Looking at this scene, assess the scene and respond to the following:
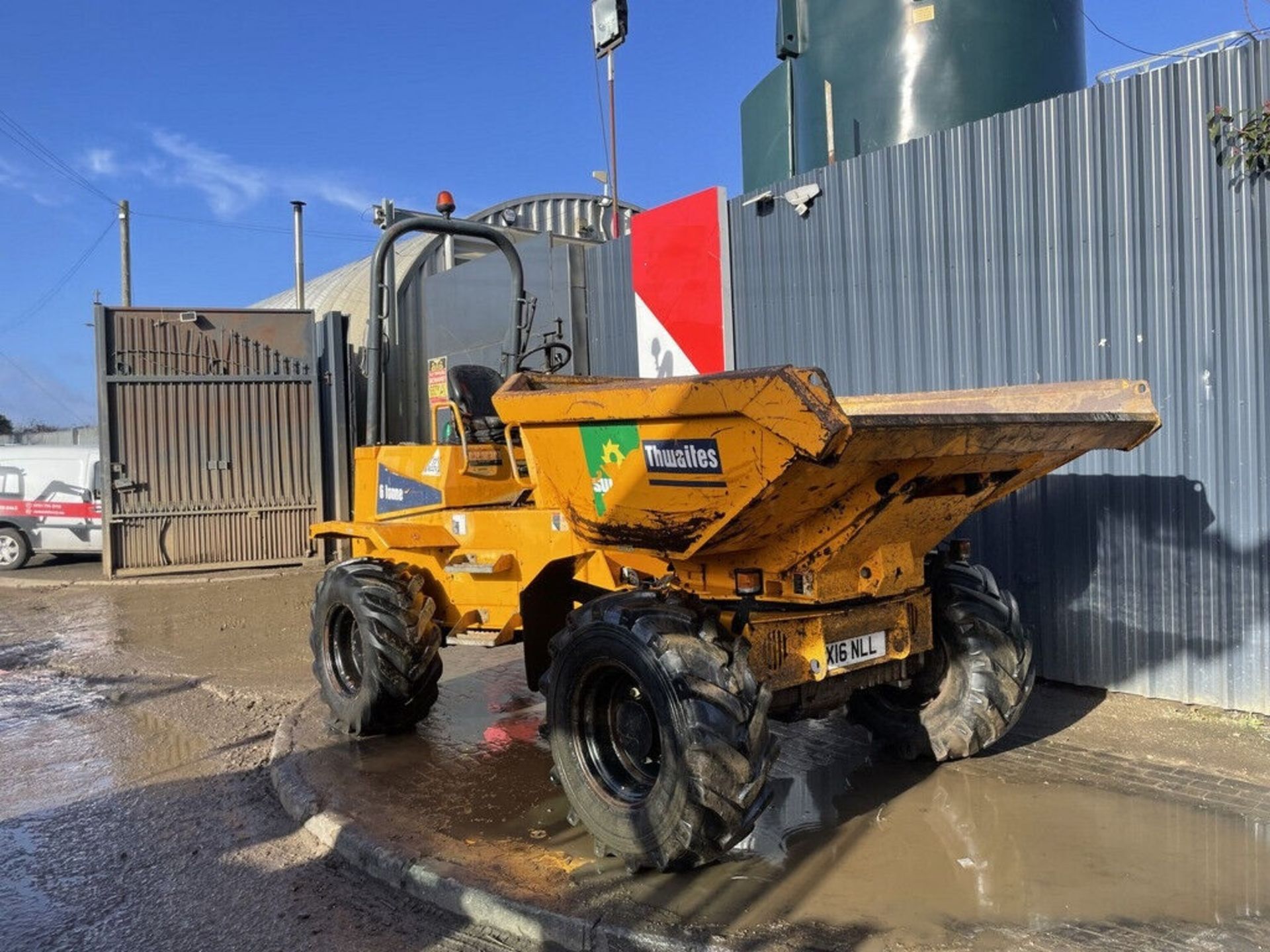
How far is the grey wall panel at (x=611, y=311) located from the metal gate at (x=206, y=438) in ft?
18.8

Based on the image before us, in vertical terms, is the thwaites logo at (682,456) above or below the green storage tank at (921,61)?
below

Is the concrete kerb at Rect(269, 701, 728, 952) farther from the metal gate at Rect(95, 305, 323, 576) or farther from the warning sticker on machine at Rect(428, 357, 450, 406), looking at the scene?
the metal gate at Rect(95, 305, 323, 576)

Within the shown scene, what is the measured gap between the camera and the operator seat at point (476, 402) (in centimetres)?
580

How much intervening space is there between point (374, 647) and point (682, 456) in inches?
104

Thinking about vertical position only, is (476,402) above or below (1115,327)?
below

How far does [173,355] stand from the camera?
13.2 meters

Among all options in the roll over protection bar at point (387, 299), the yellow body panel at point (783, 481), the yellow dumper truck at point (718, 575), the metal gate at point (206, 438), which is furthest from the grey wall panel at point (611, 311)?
the metal gate at point (206, 438)

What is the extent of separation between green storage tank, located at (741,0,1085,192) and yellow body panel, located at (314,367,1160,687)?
4.82 metres

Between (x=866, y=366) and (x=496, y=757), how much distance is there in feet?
12.5

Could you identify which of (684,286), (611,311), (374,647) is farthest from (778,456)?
(611,311)

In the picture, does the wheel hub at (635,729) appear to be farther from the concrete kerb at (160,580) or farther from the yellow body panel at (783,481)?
the concrete kerb at (160,580)

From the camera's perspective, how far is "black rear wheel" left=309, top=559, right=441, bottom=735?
557 centimetres

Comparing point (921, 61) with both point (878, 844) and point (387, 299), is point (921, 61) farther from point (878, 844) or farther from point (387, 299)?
point (878, 844)

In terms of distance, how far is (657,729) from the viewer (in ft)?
13.1
